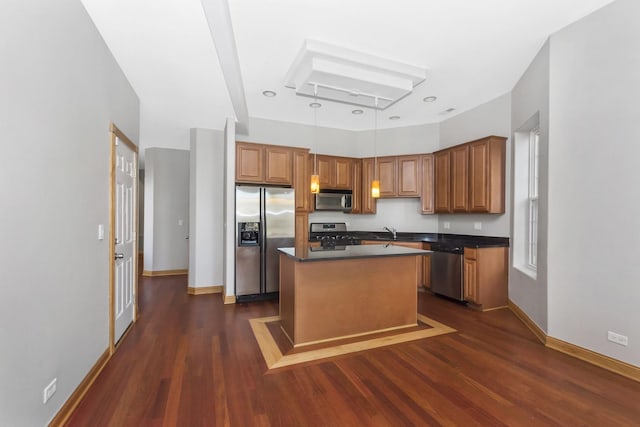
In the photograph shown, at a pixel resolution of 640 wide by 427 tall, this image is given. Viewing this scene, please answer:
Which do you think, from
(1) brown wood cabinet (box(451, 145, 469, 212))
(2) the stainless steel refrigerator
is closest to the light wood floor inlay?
(2) the stainless steel refrigerator

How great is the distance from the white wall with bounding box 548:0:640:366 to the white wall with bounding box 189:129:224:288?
453 centimetres

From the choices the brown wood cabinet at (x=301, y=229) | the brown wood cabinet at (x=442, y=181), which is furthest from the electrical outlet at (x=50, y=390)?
the brown wood cabinet at (x=442, y=181)

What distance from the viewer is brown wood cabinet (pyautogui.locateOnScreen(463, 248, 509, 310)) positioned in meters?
4.09

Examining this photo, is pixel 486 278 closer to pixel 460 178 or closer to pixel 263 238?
pixel 460 178

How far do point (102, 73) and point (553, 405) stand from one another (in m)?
4.22

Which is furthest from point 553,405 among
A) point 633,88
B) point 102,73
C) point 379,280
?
point 102,73

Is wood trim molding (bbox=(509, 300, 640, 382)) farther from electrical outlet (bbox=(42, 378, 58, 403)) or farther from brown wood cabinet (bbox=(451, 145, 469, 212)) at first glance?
electrical outlet (bbox=(42, 378, 58, 403))

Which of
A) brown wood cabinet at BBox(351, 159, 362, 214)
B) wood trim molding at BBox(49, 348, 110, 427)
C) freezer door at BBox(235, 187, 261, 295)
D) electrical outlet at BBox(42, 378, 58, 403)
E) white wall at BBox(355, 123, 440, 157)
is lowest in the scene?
wood trim molding at BBox(49, 348, 110, 427)

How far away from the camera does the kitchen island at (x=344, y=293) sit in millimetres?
2996

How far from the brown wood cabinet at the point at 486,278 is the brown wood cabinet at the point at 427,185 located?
3.95 ft

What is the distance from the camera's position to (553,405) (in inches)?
80.6

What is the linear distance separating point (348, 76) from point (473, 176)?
2.39m

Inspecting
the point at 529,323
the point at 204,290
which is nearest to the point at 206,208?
the point at 204,290

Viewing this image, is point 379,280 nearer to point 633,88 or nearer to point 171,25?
point 633,88
